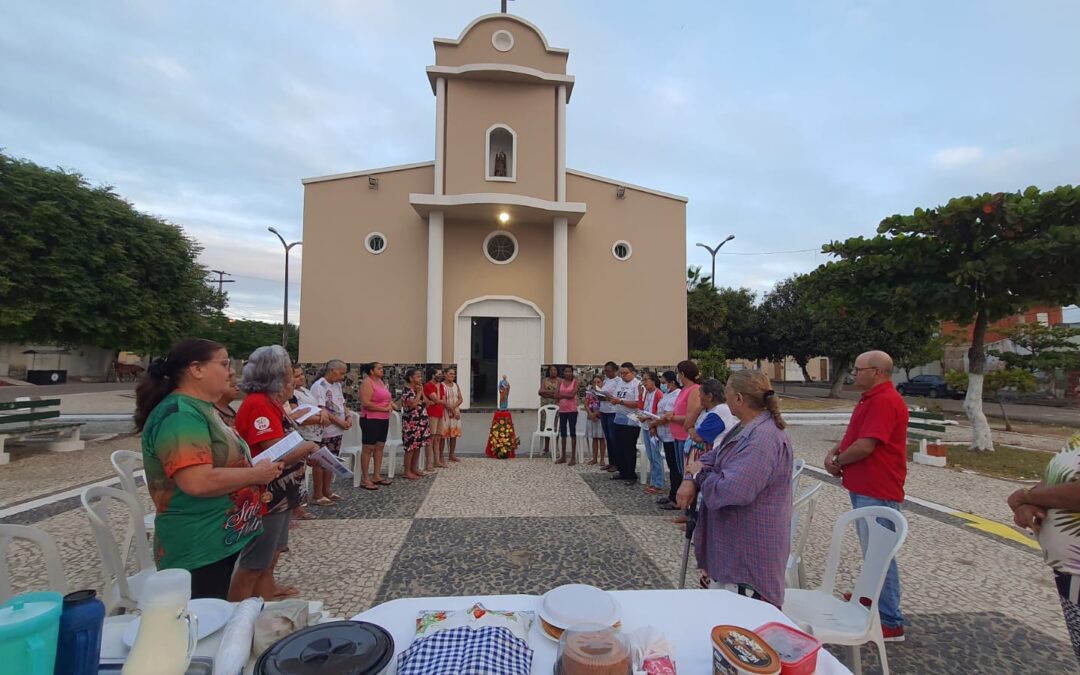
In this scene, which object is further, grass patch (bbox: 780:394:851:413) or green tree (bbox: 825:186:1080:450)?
grass patch (bbox: 780:394:851:413)

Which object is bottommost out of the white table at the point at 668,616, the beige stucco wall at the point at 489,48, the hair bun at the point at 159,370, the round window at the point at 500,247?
the white table at the point at 668,616

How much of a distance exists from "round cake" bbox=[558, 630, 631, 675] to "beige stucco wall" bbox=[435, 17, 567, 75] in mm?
16134

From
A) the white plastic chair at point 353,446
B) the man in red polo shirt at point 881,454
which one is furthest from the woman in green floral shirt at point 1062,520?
the white plastic chair at point 353,446

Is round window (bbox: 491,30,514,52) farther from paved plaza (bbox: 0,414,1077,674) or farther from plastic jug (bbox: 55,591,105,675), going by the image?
plastic jug (bbox: 55,591,105,675)

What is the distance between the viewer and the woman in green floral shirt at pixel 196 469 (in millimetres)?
2107

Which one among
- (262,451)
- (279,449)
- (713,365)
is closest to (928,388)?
(713,365)

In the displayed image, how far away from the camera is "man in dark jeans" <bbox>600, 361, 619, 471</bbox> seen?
734 centimetres

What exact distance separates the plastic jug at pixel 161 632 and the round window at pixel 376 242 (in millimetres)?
14124

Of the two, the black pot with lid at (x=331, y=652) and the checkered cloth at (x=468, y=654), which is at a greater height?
the black pot with lid at (x=331, y=652)

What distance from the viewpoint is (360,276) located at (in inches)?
557

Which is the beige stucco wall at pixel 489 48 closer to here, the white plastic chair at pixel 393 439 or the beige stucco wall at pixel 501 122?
the beige stucco wall at pixel 501 122

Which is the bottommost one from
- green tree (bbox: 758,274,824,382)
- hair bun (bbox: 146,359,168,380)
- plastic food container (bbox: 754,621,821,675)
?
plastic food container (bbox: 754,621,821,675)

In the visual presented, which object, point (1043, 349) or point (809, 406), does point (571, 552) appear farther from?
point (1043, 349)

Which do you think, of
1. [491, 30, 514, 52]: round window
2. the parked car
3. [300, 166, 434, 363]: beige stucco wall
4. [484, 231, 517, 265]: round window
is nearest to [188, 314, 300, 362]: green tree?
[300, 166, 434, 363]: beige stucco wall
